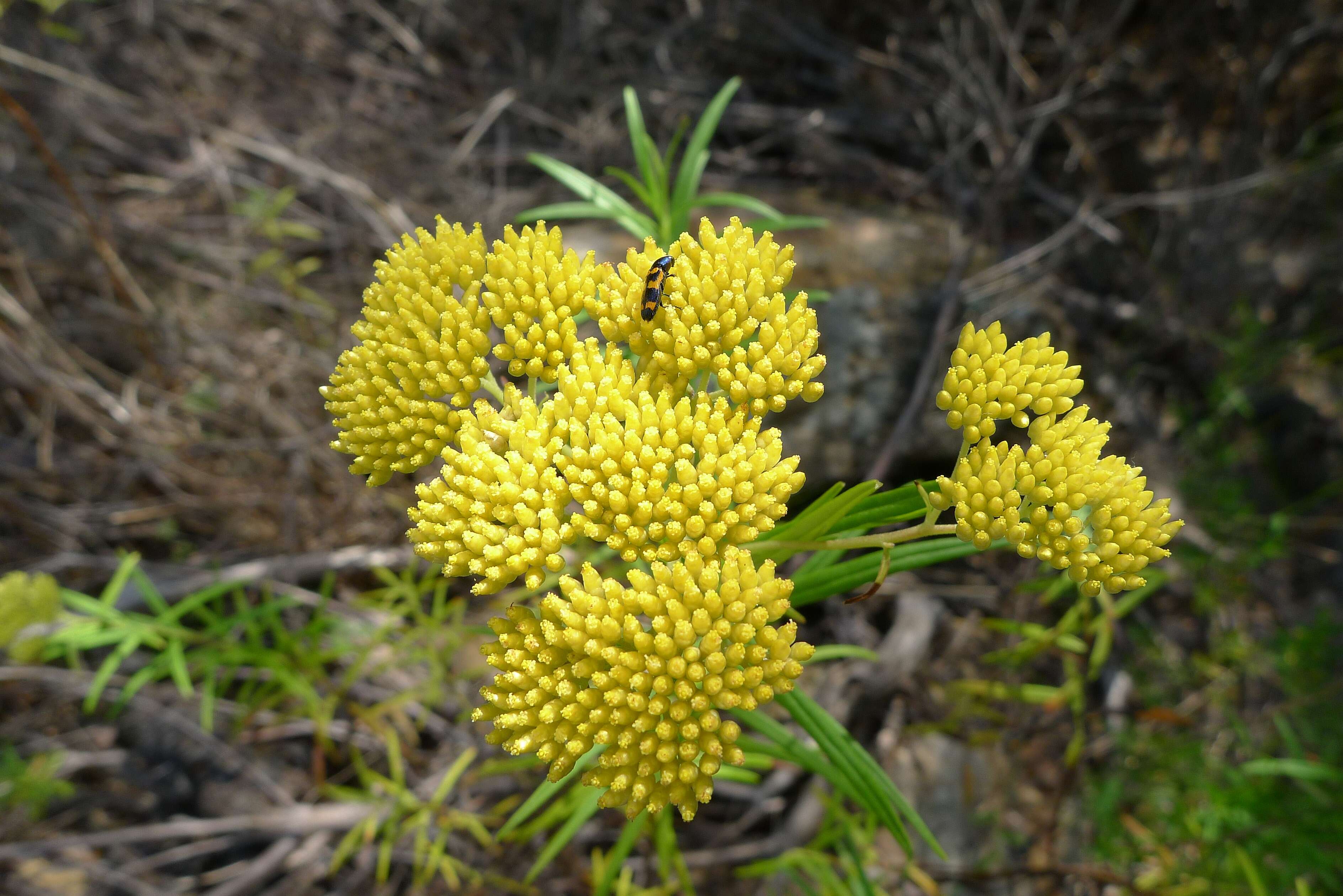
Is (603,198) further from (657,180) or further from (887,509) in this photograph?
(887,509)

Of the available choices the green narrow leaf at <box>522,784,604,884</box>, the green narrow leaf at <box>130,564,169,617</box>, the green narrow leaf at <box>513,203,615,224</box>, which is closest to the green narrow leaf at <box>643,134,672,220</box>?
the green narrow leaf at <box>513,203,615,224</box>

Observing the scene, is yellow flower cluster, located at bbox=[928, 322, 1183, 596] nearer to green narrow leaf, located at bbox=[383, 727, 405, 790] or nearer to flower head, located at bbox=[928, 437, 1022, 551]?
flower head, located at bbox=[928, 437, 1022, 551]

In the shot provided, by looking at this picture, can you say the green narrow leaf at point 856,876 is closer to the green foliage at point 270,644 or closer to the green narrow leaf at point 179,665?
the green foliage at point 270,644

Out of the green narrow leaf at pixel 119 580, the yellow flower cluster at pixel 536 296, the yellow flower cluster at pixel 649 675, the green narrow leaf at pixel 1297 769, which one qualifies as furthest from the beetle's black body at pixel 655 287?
the green narrow leaf at pixel 1297 769

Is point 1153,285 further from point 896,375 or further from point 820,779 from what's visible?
point 820,779

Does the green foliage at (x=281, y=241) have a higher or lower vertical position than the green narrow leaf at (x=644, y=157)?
higher

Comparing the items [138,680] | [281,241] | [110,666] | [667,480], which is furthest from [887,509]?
[281,241]

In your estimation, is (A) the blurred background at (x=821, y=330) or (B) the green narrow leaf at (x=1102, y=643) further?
(A) the blurred background at (x=821, y=330)
